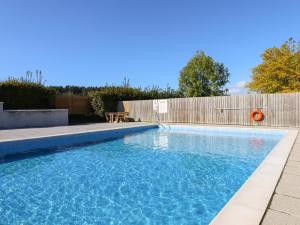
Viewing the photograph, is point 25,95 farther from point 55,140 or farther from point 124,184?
point 124,184

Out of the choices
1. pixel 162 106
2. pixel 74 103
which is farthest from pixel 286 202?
pixel 74 103

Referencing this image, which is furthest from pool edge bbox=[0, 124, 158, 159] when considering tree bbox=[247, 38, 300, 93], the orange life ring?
tree bbox=[247, 38, 300, 93]

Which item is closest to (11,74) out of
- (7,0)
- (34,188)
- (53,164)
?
(7,0)

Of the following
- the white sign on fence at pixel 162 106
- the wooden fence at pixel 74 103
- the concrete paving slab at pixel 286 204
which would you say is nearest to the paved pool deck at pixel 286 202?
the concrete paving slab at pixel 286 204

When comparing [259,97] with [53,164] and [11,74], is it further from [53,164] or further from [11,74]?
[11,74]

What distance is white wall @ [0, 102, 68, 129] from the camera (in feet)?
37.4

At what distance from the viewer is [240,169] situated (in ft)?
15.3

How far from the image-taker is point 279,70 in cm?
2180

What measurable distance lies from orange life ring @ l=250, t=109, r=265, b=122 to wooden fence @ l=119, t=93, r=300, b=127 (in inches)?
5.9

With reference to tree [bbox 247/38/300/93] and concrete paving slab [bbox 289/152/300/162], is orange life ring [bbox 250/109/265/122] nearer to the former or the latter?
concrete paving slab [bbox 289/152/300/162]

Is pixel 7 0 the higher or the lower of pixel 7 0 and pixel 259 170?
the higher

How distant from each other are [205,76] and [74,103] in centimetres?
1814

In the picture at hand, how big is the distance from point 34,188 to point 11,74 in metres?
12.7

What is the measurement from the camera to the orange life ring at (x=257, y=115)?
36.0 ft
